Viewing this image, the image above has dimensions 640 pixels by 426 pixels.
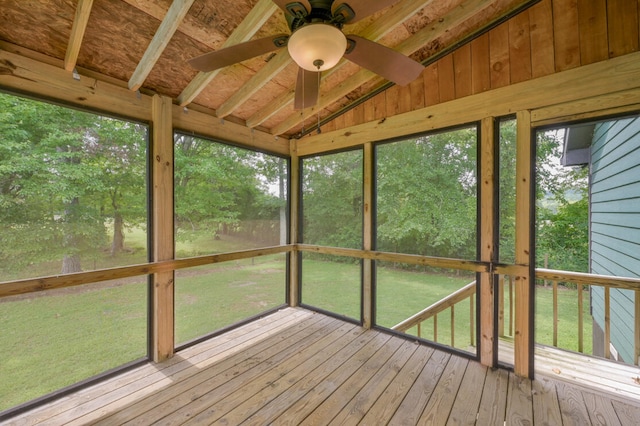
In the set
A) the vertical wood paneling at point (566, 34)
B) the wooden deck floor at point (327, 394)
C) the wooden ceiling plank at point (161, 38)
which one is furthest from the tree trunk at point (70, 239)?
the vertical wood paneling at point (566, 34)

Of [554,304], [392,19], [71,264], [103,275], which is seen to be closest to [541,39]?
[392,19]

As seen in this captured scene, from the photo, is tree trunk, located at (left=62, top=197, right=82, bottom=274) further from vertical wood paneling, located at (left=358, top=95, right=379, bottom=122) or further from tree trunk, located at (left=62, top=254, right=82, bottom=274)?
vertical wood paneling, located at (left=358, top=95, right=379, bottom=122)

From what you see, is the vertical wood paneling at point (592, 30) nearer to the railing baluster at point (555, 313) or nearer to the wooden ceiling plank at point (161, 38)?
the railing baluster at point (555, 313)

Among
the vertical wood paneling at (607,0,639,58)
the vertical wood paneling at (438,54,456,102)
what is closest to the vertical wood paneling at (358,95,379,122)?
the vertical wood paneling at (438,54,456,102)

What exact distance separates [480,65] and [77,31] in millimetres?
3219

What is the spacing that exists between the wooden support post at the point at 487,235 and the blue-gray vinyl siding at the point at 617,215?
177 centimetres

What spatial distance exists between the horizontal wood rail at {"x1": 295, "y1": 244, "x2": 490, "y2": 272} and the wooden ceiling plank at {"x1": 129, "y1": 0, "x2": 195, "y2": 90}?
274 cm

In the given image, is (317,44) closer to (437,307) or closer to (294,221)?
(294,221)

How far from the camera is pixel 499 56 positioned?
2.36m

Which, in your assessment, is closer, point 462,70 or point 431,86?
point 462,70

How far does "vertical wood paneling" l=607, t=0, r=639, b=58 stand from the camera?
72.5 inches

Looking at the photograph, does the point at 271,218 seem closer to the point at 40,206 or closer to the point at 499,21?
the point at 40,206

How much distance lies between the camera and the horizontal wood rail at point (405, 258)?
8.29ft

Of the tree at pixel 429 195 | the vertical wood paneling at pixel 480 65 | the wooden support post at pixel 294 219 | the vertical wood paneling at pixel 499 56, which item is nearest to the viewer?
the vertical wood paneling at pixel 499 56
